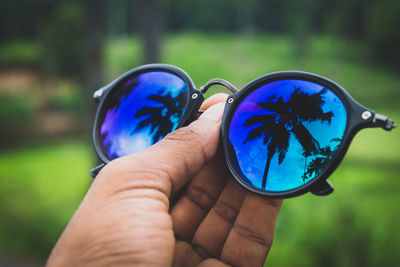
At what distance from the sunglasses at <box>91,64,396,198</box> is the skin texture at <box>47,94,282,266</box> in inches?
3.8

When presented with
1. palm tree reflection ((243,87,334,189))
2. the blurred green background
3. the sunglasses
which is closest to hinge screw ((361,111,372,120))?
the sunglasses

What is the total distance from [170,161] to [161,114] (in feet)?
1.58

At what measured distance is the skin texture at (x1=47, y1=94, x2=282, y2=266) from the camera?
1.13 m

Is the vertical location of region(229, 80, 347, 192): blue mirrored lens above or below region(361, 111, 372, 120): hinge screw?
below

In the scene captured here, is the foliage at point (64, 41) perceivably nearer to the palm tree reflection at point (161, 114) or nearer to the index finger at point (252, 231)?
the palm tree reflection at point (161, 114)

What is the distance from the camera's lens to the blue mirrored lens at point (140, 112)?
5.56ft

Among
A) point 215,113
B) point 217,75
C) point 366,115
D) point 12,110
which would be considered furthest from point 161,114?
point 12,110

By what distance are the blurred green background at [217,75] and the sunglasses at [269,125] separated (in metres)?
0.56

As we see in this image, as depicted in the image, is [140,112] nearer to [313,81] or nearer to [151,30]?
[313,81]

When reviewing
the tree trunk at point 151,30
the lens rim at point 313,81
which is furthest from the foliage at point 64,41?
the lens rim at point 313,81

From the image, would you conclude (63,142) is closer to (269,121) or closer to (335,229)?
(335,229)

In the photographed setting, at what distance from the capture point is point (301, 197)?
405 cm

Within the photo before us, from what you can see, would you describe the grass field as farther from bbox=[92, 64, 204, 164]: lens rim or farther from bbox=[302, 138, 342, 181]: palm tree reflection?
bbox=[302, 138, 342, 181]: palm tree reflection

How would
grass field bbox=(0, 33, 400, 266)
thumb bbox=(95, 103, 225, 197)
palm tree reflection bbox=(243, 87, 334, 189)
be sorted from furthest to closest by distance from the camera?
1. grass field bbox=(0, 33, 400, 266)
2. palm tree reflection bbox=(243, 87, 334, 189)
3. thumb bbox=(95, 103, 225, 197)
